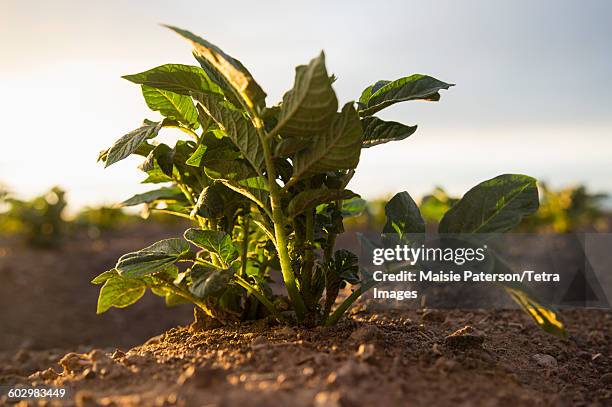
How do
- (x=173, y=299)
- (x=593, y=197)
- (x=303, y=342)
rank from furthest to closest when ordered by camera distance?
(x=593, y=197)
(x=173, y=299)
(x=303, y=342)

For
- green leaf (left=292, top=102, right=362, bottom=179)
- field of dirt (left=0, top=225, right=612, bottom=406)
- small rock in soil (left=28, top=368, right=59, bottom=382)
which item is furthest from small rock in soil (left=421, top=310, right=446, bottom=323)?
small rock in soil (left=28, top=368, right=59, bottom=382)

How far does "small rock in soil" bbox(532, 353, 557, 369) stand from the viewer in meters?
2.37

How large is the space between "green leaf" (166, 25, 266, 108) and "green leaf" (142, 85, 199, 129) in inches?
19.9

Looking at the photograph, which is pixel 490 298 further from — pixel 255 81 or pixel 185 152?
pixel 255 81

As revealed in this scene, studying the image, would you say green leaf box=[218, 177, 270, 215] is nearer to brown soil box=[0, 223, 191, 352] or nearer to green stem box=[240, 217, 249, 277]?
green stem box=[240, 217, 249, 277]

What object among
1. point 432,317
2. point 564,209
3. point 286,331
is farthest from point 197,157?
point 564,209

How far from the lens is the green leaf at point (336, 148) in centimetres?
188

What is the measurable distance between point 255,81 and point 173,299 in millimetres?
1176

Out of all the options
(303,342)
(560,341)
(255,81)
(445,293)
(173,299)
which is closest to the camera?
(255,81)

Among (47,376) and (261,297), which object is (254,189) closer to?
(261,297)

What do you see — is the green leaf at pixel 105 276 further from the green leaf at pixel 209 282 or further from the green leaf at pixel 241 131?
the green leaf at pixel 241 131

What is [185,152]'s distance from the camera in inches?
94.8

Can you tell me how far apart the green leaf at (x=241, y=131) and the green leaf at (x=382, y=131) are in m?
0.41

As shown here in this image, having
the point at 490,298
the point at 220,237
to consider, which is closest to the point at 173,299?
the point at 220,237
